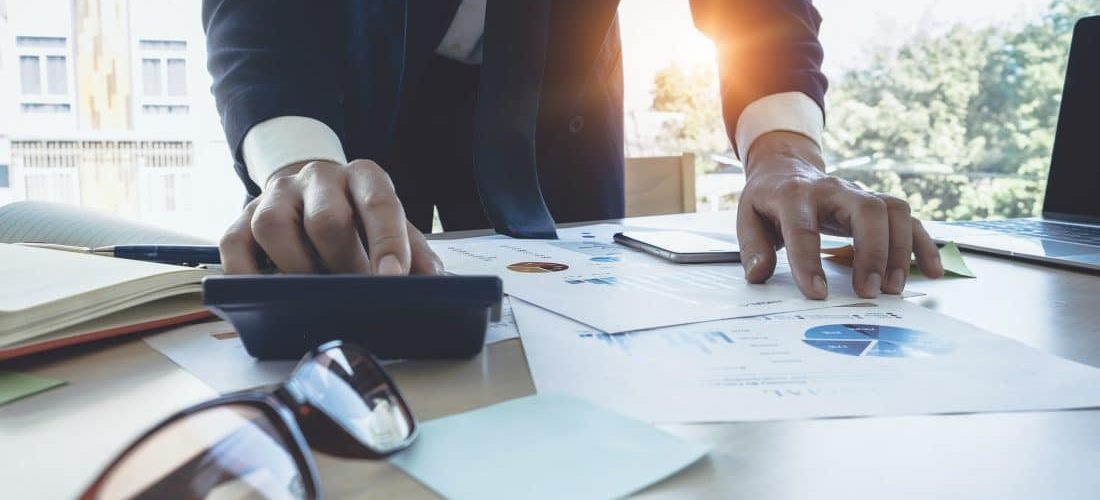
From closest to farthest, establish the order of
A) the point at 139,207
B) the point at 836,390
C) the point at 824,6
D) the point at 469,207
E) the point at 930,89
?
the point at 836,390 → the point at 469,207 → the point at 139,207 → the point at 824,6 → the point at 930,89

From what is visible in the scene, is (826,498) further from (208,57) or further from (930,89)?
(930,89)

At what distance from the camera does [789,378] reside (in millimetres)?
352

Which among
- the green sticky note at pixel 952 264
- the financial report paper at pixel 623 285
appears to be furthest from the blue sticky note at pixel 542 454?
the green sticky note at pixel 952 264

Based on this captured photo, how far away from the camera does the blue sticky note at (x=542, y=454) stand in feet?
0.77

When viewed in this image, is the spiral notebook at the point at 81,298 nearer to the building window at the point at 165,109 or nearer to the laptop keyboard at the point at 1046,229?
the laptop keyboard at the point at 1046,229

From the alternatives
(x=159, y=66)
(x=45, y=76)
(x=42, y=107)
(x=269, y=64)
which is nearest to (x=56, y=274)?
(x=269, y=64)

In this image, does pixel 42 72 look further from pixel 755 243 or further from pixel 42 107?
pixel 755 243

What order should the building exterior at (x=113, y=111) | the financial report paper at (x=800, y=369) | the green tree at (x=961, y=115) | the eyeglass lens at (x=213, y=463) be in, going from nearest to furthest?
1. the eyeglass lens at (x=213, y=463)
2. the financial report paper at (x=800, y=369)
3. the building exterior at (x=113, y=111)
4. the green tree at (x=961, y=115)

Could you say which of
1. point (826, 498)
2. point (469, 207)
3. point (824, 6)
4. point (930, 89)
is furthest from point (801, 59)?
point (930, 89)

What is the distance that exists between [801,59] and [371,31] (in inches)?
20.9

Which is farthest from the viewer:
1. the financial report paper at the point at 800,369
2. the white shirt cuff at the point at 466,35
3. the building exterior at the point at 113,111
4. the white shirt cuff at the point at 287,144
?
the building exterior at the point at 113,111

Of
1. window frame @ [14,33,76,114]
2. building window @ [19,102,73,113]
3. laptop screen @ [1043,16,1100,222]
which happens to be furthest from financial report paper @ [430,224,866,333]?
building window @ [19,102,73,113]

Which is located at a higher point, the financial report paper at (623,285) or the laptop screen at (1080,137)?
the laptop screen at (1080,137)

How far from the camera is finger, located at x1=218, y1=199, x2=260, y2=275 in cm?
51
